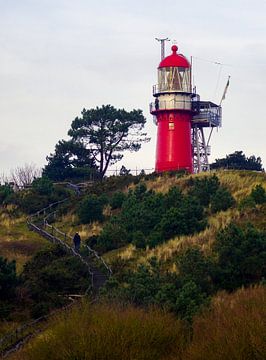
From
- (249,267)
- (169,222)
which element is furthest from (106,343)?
(169,222)

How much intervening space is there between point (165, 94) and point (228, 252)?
29.5 m

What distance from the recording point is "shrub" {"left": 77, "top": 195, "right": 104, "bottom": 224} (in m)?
54.4

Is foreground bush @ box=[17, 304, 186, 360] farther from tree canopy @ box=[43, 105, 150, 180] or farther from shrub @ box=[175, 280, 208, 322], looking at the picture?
tree canopy @ box=[43, 105, 150, 180]

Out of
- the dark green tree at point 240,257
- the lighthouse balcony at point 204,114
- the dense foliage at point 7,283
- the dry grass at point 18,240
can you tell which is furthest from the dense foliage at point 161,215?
the lighthouse balcony at point 204,114

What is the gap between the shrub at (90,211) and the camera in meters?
54.4

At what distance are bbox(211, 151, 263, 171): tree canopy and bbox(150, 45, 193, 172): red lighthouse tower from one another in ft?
34.5

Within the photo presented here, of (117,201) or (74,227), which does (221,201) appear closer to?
(117,201)

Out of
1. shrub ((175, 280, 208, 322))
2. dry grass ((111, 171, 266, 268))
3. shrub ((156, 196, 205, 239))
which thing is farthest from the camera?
shrub ((156, 196, 205, 239))

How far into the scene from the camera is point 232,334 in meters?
22.1

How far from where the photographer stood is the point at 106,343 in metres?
23.3

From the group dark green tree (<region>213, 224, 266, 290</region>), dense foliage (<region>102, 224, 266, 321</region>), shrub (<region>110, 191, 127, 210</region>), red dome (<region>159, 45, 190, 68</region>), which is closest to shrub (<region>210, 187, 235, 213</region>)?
dense foliage (<region>102, 224, 266, 321</region>)

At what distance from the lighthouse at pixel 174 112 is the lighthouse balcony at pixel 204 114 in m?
0.15

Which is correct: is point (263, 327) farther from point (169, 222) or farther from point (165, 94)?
point (165, 94)

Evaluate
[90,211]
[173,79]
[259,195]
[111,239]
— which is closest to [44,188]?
[90,211]
